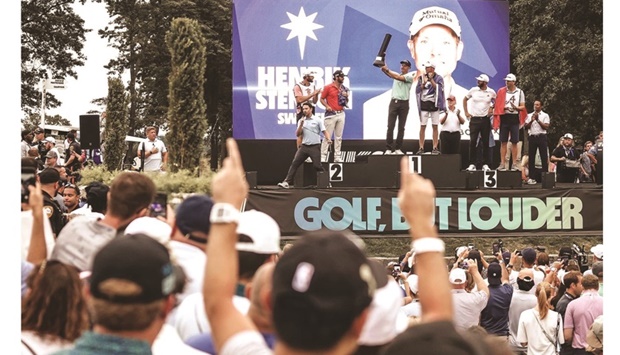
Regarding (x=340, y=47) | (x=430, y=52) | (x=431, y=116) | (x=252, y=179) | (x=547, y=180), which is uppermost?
(x=340, y=47)

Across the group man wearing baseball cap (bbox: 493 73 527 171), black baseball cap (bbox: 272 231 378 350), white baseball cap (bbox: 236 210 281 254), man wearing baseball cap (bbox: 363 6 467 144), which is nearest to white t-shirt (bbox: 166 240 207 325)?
white baseball cap (bbox: 236 210 281 254)

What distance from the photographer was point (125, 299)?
2.34m

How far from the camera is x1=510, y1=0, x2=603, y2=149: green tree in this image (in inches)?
1180

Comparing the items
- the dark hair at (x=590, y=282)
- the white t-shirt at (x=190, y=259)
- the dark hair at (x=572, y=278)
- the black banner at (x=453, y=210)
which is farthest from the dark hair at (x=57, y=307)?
the black banner at (x=453, y=210)

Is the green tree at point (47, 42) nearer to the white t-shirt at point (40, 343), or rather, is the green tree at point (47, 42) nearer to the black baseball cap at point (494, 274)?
the black baseball cap at point (494, 274)

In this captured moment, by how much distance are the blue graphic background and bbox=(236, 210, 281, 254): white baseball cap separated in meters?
16.6

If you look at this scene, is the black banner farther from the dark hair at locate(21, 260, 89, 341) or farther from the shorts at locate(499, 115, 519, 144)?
the dark hair at locate(21, 260, 89, 341)

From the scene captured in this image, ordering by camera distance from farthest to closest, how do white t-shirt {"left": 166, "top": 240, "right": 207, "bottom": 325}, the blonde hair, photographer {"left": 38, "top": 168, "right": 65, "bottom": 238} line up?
1. the blonde hair
2. photographer {"left": 38, "top": 168, "right": 65, "bottom": 238}
3. white t-shirt {"left": 166, "top": 240, "right": 207, "bottom": 325}

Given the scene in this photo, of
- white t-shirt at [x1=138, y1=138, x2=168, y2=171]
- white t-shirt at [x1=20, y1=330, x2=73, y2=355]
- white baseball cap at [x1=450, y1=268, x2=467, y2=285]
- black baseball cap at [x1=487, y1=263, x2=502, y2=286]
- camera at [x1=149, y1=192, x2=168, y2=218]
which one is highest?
white t-shirt at [x1=138, y1=138, x2=168, y2=171]

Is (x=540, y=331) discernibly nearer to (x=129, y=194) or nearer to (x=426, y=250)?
(x=129, y=194)

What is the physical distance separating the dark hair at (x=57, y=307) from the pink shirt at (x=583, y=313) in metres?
5.67

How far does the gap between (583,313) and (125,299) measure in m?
6.27

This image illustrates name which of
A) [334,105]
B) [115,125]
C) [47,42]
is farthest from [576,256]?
[47,42]

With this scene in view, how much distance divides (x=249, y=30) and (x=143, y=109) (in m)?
18.2
